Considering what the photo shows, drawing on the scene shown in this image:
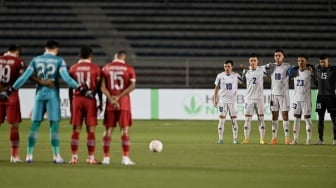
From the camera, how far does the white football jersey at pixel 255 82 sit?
2133 cm

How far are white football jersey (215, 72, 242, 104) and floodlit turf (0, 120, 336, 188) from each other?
111 centimetres

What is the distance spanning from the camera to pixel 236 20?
38.1 meters

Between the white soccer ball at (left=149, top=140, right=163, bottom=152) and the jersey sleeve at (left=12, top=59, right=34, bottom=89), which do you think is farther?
the white soccer ball at (left=149, top=140, right=163, bottom=152)

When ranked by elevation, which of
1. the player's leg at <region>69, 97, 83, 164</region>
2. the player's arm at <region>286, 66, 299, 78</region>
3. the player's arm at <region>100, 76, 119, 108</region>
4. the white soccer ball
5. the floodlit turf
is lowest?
the floodlit turf

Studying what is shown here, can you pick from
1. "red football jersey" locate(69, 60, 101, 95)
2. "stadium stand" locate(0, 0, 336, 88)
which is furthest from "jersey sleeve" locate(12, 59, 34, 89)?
"stadium stand" locate(0, 0, 336, 88)

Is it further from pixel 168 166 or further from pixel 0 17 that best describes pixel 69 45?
pixel 168 166

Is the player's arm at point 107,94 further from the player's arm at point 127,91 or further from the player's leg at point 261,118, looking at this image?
the player's leg at point 261,118

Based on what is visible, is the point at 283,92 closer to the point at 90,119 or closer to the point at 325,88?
the point at 325,88

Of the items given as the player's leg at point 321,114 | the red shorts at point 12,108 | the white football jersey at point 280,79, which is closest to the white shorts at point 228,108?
the white football jersey at point 280,79

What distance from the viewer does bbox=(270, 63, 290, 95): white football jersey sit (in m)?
21.0

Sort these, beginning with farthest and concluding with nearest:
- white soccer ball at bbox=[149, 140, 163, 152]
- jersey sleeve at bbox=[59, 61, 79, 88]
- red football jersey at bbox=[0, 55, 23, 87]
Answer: white soccer ball at bbox=[149, 140, 163, 152] < red football jersey at bbox=[0, 55, 23, 87] < jersey sleeve at bbox=[59, 61, 79, 88]

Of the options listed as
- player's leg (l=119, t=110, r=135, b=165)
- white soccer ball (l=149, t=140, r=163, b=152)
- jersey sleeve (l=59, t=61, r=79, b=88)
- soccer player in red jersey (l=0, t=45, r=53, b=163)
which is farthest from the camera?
white soccer ball (l=149, t=140, r=163, b=152)

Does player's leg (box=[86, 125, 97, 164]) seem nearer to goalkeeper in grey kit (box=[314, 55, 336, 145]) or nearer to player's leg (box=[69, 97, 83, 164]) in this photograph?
player's leg (box=[69, 97, 83, 164])

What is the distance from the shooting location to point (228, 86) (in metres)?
21.5
